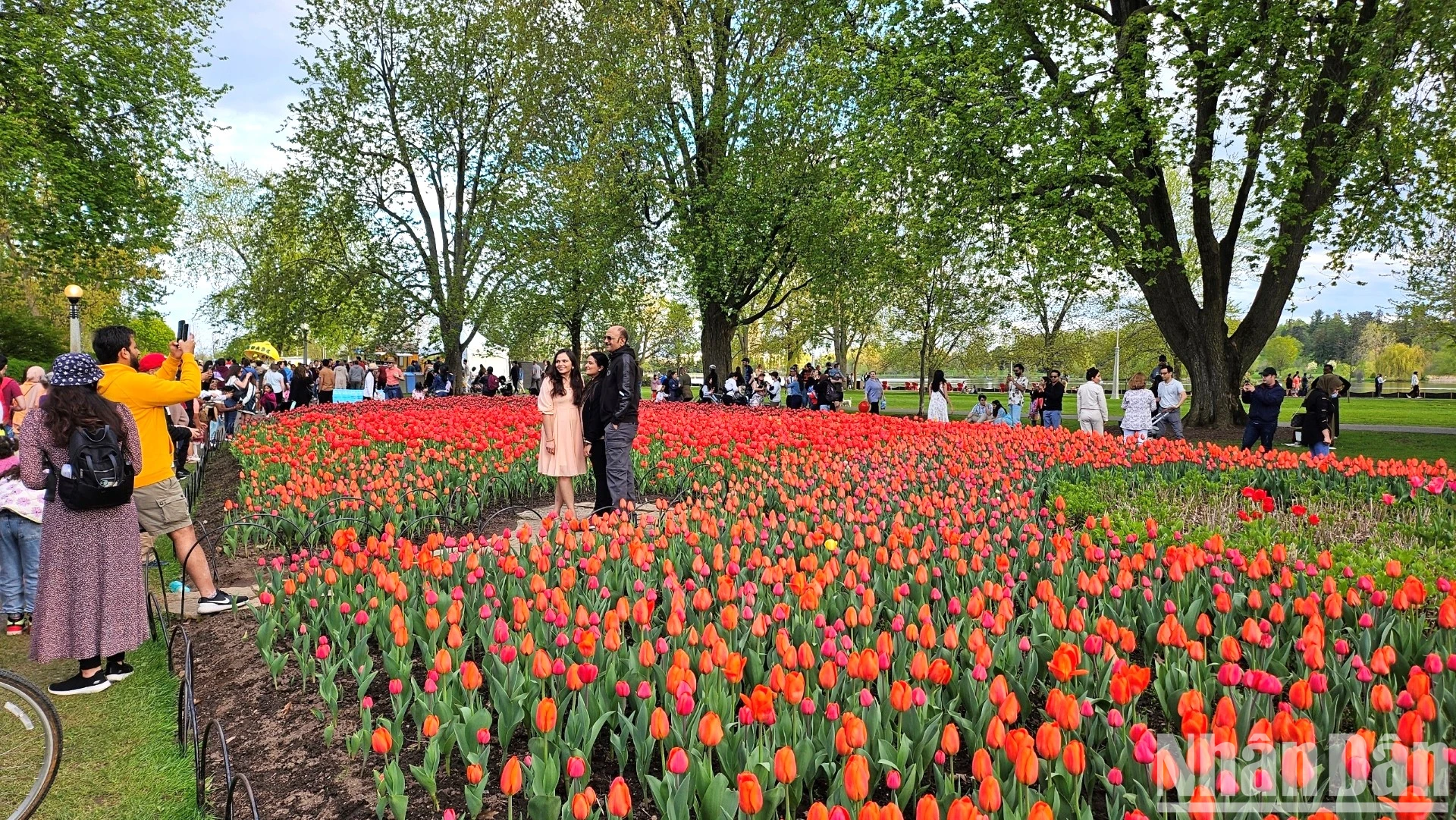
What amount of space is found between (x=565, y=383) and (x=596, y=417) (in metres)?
0.46

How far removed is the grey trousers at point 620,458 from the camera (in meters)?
8.02

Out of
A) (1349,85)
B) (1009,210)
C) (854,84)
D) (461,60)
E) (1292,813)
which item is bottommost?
(1292,813)

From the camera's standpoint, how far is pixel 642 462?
32.9 ft

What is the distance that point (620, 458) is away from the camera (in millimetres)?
8062

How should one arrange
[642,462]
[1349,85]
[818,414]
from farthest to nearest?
[1349,85], [818,414], [642,462]

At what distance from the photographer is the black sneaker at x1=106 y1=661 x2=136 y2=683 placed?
4.81 m

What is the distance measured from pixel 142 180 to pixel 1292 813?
28519mm

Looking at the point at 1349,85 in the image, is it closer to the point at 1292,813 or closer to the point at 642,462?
the point at 642,462

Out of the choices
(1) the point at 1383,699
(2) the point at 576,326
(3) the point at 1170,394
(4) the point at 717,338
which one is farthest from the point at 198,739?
(2) the point at 576,326

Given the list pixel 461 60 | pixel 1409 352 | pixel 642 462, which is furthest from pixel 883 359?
pixel 642 462

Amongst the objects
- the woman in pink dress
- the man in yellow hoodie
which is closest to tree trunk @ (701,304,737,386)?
the woman in pink dress

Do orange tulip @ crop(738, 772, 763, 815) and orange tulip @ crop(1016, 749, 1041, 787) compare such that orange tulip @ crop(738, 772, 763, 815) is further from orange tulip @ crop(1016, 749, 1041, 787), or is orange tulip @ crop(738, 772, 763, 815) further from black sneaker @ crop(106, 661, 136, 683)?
black sneaker @ crop(106, 661, 136, 683)

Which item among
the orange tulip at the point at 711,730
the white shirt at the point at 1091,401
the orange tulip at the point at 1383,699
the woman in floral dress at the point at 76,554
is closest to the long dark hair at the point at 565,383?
the woman in floral dress at the point at 76,554

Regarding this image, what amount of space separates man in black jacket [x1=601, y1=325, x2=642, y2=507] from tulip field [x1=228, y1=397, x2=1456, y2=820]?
53.0 inches
